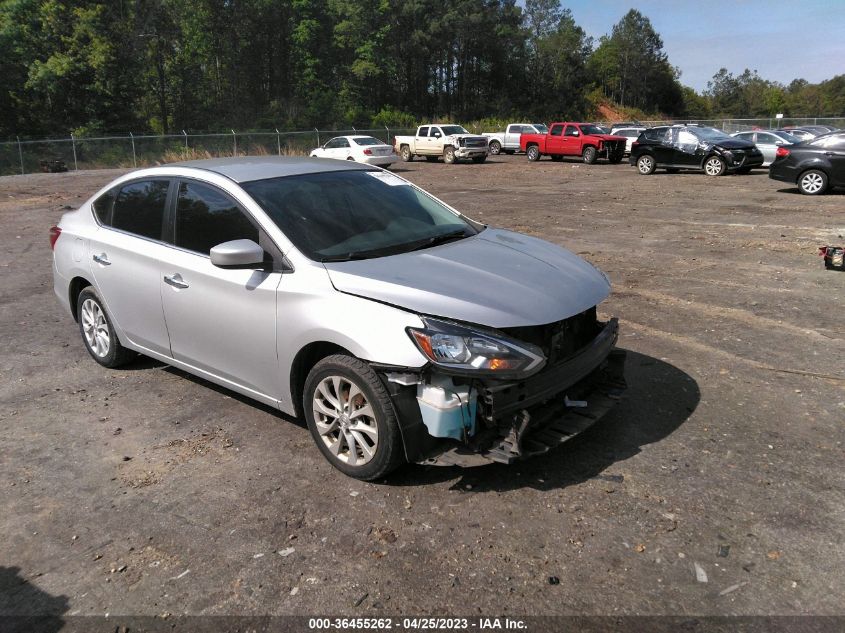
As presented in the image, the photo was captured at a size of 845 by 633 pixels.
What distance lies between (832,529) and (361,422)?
2390 millimetres

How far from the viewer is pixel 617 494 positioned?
3.45 metres

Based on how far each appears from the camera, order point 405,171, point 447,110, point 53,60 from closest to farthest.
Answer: point 405,171 → point 53,60 → point 447,110

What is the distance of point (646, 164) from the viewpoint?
2398 cm

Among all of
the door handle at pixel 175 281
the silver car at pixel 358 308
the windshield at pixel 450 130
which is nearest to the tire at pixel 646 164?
the windshield at pixel 450 130

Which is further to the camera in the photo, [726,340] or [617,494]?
[726,340]

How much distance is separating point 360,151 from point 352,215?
23604 mm

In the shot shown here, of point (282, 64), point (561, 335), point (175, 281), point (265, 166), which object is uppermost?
point (282, 64)

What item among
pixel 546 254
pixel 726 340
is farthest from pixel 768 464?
pixel 726 340

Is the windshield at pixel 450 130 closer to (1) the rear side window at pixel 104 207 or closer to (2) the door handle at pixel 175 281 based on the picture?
(1) the rear side window at pixel 104 207

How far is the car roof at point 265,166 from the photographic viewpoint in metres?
4.47

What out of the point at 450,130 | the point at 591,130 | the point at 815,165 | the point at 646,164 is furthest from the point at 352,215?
Answer: the point at 450,130

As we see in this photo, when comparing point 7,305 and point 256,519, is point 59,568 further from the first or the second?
point 7,305

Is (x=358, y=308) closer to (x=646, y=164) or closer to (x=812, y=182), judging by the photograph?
(x=812, y=182)

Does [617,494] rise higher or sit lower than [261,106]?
lower
